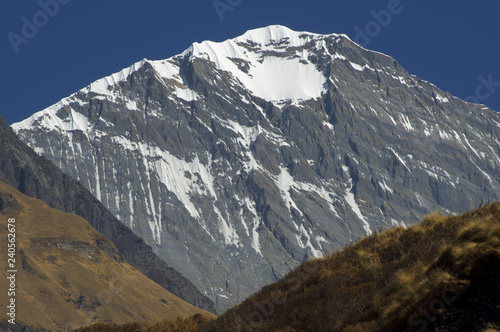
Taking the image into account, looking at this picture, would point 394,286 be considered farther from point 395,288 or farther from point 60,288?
point 60,288

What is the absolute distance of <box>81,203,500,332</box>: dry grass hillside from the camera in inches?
560

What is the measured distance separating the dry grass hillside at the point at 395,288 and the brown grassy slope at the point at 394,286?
0.07 feet

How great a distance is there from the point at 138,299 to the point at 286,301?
174 meters

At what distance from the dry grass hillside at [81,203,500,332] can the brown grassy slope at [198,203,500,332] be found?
0.02 metres

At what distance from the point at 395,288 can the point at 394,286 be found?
0.29ft

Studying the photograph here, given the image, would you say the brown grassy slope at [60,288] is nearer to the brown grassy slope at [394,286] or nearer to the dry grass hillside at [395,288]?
the dry grass hillside at [395,288]

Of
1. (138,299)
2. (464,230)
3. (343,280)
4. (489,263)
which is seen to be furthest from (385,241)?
(138,299)

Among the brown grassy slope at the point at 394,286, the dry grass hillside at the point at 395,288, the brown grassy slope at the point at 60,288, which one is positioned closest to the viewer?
the dry grass hillside at the point at 395,288

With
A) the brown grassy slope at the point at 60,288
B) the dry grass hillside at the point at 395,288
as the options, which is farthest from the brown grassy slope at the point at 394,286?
the brown grassy slope at the point at 60,288

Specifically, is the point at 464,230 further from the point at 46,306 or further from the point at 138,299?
the point at 138,299

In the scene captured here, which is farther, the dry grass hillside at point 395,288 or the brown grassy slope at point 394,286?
the brown grassy slope at point 394,286

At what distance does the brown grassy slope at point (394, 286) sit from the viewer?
1434cm

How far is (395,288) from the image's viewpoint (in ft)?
57.6

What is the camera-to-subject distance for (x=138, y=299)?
189375 millimetres
